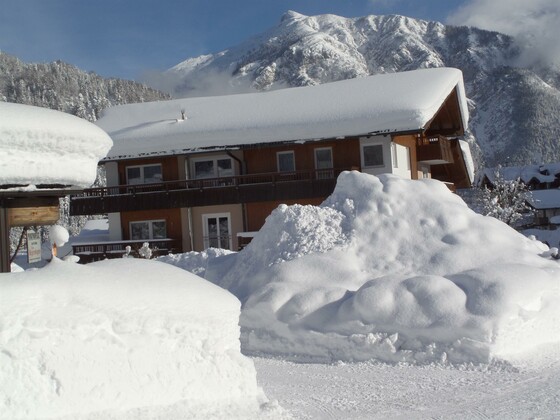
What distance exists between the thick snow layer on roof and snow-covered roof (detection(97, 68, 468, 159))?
2036 centimetres

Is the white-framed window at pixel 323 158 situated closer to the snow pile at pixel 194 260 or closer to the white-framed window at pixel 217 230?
the white-framed window at pixel 217 230

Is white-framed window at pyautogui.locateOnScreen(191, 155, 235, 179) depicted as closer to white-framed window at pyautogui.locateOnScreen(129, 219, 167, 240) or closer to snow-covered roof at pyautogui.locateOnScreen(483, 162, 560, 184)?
white-framed window at pyautogui.locateOnScreen(129, 219, 167, 240)

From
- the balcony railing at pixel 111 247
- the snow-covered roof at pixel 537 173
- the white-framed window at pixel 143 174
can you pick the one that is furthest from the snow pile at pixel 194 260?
the snow-covered roof at pixel 537 173

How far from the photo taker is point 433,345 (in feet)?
34.4

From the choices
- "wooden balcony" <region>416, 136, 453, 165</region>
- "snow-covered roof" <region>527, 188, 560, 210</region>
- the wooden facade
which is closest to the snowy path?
the wooden facade

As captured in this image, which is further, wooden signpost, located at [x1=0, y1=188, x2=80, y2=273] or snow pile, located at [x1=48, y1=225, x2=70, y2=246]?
snow pile, located at [x1=48, y1=225, x2=70, y2=246]

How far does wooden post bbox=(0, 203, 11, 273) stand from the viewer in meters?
6.76

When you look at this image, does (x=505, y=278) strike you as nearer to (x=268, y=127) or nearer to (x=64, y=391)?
(x=64, y=391)

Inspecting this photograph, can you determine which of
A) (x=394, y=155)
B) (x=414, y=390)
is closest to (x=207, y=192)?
(x=394, y=155)

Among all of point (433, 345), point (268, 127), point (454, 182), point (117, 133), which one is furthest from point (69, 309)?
point (454, 182)

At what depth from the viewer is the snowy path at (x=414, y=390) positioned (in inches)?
303

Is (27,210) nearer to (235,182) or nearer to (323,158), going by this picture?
(235,182)

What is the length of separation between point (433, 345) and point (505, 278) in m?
1.87

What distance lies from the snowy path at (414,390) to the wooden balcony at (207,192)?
55.0 feet
